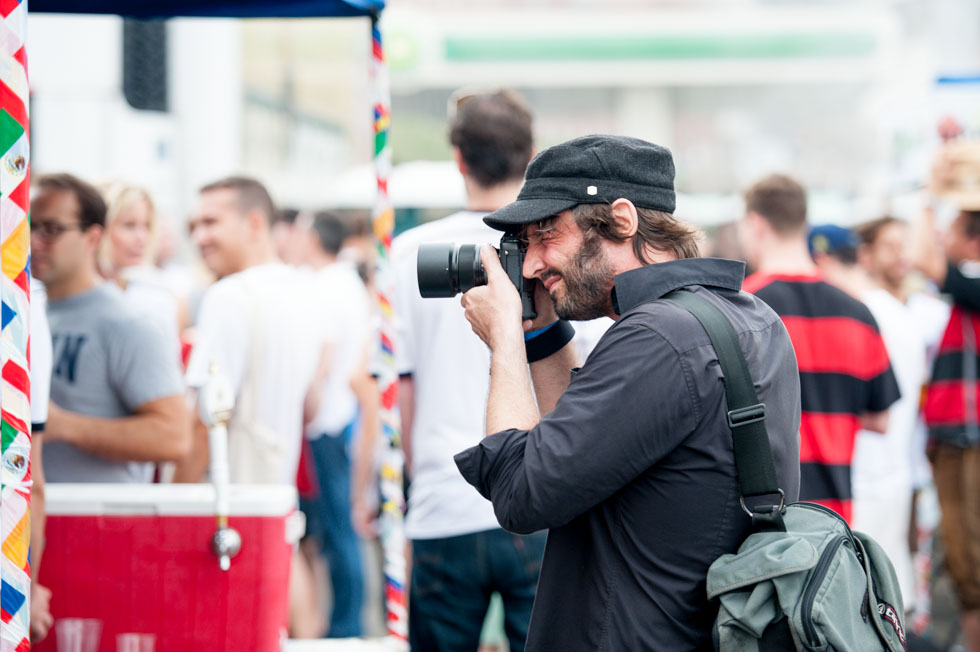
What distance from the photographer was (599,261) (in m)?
1.97

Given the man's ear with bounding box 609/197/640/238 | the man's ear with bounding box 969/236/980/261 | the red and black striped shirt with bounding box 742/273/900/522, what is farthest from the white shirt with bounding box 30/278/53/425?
the man's ear with bounding box 969/236/980/261

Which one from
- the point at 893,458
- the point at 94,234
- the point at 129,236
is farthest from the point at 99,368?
the point at 893,458

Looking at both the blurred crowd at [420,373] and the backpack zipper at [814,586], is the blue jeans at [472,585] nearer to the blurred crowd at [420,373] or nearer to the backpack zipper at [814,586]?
the blurred crowd at [420,373]

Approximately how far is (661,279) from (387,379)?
145cm

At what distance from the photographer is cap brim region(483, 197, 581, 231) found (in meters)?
1.94

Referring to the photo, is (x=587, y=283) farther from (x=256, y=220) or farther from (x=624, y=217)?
(x=256, y=220)

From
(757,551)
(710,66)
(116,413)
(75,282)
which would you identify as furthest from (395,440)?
(710,66)

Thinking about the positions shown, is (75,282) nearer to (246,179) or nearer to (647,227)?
(246,179)

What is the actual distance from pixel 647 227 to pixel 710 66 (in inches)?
1007

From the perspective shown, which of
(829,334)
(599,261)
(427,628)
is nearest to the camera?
(599,261)

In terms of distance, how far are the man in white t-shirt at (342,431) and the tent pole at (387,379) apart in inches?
56.5

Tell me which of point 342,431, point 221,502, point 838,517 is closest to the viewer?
point 838,517

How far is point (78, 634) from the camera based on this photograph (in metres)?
2.83

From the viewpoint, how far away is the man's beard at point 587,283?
1.97m
